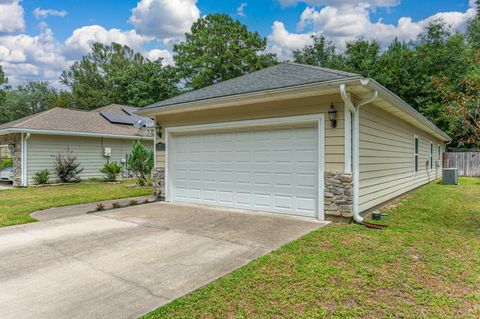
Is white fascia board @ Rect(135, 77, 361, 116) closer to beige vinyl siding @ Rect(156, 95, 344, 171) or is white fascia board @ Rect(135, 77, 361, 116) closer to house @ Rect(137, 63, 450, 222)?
house @ Rect(137, 63, 450, 222)

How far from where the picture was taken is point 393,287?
295cm

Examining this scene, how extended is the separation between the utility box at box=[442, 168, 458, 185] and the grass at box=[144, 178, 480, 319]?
941 centimetres

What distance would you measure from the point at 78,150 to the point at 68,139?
0.66 metres

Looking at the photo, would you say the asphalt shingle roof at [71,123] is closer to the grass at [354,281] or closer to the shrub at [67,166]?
the shrub at [67,166]

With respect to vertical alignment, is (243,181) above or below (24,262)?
above

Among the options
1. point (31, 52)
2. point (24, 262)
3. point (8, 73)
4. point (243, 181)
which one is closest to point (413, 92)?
point (243, 181)

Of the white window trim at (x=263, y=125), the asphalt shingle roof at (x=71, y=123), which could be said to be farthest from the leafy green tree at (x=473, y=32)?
the asphalt shingle roof at (x=71, y=123)

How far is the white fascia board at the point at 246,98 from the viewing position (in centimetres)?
525

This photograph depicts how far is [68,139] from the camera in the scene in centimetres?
1392

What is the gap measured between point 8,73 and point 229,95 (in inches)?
1710

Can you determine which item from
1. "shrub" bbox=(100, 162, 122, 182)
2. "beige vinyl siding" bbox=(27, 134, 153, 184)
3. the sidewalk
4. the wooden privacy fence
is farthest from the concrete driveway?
the wooden privacy fence

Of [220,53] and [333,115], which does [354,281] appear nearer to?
[333,115]

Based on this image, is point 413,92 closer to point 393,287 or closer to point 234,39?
point 234,39

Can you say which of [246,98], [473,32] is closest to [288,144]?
[246,98]
